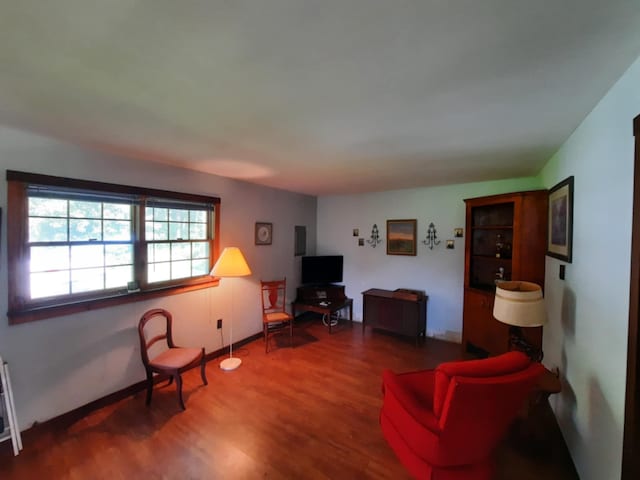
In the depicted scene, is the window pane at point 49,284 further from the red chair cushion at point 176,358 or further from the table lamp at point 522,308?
the table lamp at point 522,308

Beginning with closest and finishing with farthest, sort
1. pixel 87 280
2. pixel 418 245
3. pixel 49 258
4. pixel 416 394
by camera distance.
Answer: pixel 416 394, pixel 49 258, pixel 87 280, pixel 418 245

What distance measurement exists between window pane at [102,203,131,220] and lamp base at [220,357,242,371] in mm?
1953

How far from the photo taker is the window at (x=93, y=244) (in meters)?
2.00

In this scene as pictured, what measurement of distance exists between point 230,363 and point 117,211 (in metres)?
2.09

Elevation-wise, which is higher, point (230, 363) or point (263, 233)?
point (263, 233)

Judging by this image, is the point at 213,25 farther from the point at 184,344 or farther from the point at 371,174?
the point at 184,344

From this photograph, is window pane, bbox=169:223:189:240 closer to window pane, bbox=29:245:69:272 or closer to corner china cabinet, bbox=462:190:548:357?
window pane, bbox=29:245:69:272

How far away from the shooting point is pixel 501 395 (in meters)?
1.34

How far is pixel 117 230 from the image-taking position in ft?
8.32

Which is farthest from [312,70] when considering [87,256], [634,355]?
[87,256]

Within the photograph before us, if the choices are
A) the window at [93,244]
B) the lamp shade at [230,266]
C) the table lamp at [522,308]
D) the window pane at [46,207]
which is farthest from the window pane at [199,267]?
the table lamp at [522,308]

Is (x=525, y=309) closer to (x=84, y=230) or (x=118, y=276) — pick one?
(x=118, y=276)

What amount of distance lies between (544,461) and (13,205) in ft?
14.0

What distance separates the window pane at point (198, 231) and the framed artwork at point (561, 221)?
3.59 meters
